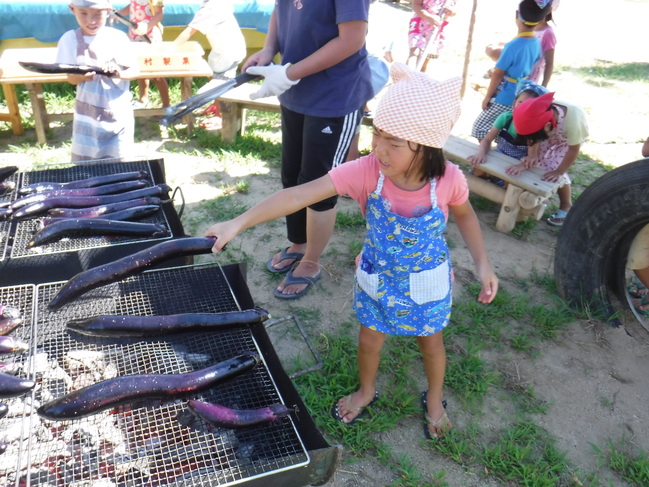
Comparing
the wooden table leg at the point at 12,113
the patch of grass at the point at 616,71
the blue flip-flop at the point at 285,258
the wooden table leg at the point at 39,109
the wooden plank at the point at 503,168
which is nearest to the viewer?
the blue flip-flop at the point at 285,258

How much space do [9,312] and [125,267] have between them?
56cm

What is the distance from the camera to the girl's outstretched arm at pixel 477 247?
2.56 m

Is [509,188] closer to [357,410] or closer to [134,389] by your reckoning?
[357,410]

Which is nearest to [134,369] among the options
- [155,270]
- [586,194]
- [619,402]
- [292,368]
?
[155,270]

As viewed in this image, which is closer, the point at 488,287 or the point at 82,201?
the point at 488,287

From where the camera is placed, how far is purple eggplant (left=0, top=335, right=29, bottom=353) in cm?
239

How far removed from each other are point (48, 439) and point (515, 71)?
5.35 meters

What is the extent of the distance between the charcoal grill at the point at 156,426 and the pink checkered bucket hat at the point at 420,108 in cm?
120

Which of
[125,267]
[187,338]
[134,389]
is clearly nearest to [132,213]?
[125,267]

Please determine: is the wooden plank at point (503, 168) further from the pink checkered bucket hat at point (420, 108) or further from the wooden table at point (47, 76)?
the wooden table at point (47, 76)

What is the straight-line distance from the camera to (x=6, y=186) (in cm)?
352

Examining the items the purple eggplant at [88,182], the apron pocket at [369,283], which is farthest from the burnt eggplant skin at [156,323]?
the purple eggplant at [88,182]

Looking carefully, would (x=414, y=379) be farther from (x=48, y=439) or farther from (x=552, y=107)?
(x=552, y=107)

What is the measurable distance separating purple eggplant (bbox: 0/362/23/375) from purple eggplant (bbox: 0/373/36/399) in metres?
0.12
